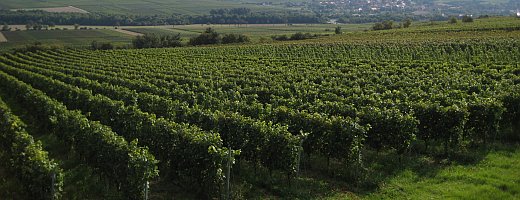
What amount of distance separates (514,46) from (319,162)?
2173 inches

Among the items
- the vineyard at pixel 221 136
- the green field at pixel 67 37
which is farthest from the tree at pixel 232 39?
the vineyard at pixel 221 136

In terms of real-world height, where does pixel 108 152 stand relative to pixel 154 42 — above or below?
below

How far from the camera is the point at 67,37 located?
131 meters

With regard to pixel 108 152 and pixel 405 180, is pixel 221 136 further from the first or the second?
pixel 405 180

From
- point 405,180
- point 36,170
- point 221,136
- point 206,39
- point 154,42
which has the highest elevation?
point 206,39

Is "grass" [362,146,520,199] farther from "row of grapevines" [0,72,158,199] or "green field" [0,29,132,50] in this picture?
"green field" [0,29,132,50]

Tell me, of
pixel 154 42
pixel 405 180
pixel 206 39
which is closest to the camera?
pixel 405 180

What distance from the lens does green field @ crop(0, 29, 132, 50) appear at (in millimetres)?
118338

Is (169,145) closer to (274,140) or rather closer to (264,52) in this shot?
(274,140)

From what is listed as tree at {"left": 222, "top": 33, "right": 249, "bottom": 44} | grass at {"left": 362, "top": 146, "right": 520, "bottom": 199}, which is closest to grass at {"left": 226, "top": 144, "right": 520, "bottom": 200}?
grass at {"left": 362, "top": 146, "right": 520, "bottom": 199}

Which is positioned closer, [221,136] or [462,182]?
[462,182]

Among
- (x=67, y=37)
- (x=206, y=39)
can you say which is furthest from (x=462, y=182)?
(x=67, y=37)

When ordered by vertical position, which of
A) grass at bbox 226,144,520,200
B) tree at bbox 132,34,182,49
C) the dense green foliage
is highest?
tree at bbox 132,34,182,49

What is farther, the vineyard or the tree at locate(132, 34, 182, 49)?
the tree at locate(132, 34, 182, 49)
